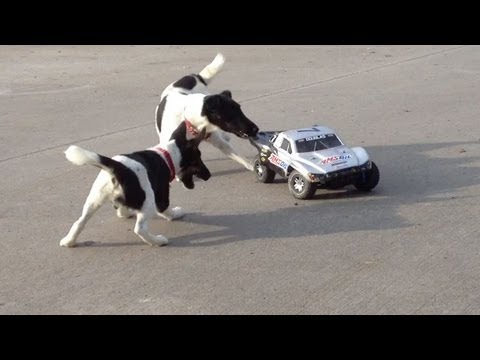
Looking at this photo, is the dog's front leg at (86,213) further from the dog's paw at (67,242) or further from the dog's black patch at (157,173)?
the dog's black patch at (157,173)

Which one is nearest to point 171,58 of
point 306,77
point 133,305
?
point 306,77

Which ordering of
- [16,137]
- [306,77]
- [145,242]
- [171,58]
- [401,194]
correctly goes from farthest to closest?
1. [171,58]
2. [306,77]
3. [16,137]
4. [401,194]
5. [145,242]

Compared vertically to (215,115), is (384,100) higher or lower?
lower

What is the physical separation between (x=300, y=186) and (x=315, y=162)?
29cm

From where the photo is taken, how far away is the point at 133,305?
5.98 meters

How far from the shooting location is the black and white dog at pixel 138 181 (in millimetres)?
6816

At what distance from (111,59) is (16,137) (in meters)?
6.25

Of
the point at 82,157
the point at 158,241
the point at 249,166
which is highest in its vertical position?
the point at 82,157

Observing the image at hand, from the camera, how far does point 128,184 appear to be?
684 centimetres

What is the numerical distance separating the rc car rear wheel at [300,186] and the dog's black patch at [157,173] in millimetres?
1266

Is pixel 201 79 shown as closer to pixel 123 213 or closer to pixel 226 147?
pixel 226 147

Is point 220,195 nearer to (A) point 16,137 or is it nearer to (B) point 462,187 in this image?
(B) point 462,187

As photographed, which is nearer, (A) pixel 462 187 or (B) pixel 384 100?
(A) pixel 462 187

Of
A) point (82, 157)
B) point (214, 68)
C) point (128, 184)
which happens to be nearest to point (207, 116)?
point (214, 68)
